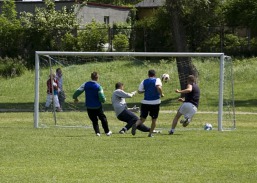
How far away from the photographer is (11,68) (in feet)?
146

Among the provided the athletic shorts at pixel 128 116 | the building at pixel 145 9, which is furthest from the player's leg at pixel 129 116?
the building at pixel 145 9

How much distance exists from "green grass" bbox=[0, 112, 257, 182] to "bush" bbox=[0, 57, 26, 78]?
862 inches

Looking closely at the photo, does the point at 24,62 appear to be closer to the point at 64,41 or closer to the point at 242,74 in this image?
the point at 64,41

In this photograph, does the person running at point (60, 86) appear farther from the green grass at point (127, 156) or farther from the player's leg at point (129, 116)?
the player's leg at point (129, 116)

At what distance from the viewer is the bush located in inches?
1735

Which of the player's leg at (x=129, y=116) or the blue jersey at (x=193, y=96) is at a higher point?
the blue jersey at (x=193, y=96)

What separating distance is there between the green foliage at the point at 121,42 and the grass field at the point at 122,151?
16.5 m

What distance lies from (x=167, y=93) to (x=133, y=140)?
A: 14.1m

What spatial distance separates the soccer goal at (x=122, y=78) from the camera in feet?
82.3

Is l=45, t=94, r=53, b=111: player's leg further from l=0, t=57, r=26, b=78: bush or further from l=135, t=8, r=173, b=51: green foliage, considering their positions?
l=135, t=8, r=173, b=51: green foliage

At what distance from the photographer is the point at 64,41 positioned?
4775 centimetres

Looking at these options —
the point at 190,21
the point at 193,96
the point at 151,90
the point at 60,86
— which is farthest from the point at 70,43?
the point at 151,90

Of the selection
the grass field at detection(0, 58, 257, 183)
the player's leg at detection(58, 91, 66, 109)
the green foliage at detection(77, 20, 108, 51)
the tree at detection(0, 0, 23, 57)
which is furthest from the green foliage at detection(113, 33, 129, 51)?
the player's leg at detection(58, 91, 66, 109)

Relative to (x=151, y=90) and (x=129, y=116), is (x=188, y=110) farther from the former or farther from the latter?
(x=129, y=116)
